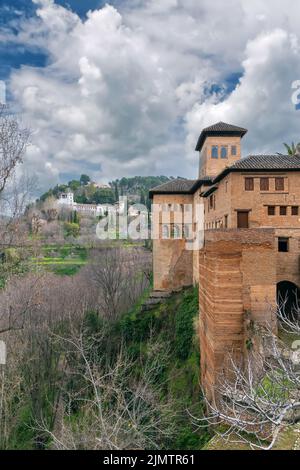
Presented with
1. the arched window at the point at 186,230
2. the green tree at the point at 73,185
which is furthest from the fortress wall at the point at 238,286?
the green tree at the point at 73,185

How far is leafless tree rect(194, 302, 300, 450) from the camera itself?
595 cm

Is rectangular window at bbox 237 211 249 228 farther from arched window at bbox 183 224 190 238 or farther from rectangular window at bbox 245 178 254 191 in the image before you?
arched window at bbox 183 224 190 238

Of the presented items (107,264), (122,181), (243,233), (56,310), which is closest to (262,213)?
(243,233)

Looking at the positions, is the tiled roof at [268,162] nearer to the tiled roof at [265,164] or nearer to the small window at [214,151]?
the tiled roof at [265,164]

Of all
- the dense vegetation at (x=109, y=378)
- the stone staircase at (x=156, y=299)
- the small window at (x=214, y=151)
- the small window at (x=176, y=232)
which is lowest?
the dense vegetation at (x=109, y=378)

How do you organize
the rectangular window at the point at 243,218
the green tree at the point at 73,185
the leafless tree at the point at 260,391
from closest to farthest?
the leafless tree at the point at 260,391 → the rectangular window at the point at 243,218 → the green tree at the point at 73,185

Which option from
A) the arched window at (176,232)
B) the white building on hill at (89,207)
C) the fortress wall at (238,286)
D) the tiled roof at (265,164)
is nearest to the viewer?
the fortress wall at (238,286)

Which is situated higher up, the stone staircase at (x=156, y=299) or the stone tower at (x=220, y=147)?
the stone tower at (x=220, y=147)

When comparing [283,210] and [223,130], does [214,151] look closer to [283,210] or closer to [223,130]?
[223,130]

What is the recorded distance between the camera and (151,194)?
24.8 metres

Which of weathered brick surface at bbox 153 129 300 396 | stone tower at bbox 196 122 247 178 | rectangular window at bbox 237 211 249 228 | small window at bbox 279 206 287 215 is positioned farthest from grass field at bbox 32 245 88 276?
small window at bbox 279 206 287 215

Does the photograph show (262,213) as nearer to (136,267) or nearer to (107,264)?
(107,264)

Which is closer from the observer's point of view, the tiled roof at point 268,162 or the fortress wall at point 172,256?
the tiled roof at point 268,162

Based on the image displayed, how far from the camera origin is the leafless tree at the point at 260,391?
5945 mm
